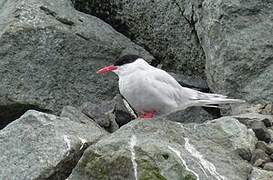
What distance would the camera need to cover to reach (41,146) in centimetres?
786

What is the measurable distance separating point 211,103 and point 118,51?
248 centimetres

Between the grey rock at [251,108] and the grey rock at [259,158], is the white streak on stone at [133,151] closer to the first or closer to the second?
the grey rock at [259,158]

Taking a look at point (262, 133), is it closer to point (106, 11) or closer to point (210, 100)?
point (210, 100)

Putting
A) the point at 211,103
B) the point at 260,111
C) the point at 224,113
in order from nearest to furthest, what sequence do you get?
the point at 211,103, the point at 260,111, the point at 224,113

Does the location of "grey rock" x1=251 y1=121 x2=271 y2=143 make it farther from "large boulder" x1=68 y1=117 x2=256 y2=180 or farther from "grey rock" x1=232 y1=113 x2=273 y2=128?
"large boulder" x1=68 y1=117 x2=256 y2=180

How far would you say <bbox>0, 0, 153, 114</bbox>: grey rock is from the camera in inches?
406

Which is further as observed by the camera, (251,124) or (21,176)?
(251,124)

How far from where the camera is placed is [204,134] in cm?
795

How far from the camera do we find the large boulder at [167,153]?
700 cm

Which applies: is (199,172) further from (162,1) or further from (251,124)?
(162,1)

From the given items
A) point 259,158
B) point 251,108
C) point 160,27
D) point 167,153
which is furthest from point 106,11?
point 167,153

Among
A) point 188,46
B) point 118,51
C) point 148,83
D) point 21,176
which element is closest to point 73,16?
point 118,51

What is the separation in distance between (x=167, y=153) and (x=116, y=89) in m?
3.82

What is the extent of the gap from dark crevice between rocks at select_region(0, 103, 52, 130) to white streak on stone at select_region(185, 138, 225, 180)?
10.6 ft
